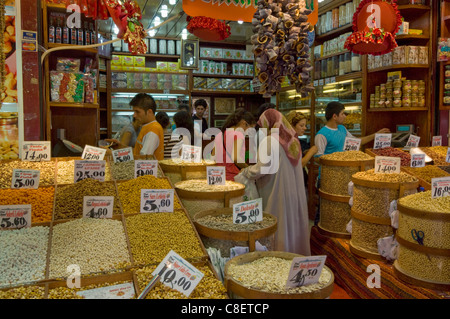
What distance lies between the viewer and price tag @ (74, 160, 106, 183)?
8.25 ft

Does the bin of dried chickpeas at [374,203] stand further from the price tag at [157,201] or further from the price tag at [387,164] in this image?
the price tag at [157,201]

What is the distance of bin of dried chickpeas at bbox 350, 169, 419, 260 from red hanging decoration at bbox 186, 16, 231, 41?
1.73 metres

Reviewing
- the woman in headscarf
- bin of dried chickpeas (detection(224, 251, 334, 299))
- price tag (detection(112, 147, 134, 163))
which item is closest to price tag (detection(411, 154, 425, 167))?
the woman in headscarf

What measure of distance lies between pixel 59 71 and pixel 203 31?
1.45 meters

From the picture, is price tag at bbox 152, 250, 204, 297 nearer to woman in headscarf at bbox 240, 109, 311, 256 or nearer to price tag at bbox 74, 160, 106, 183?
price tag at bbox 74, 160, 106, 183

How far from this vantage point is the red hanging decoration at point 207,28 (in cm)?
316

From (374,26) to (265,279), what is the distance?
92.0 inches

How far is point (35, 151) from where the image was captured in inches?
116

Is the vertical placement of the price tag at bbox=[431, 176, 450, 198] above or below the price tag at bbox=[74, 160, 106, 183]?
below

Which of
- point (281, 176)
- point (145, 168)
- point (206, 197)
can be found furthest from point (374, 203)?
point (145, 168)

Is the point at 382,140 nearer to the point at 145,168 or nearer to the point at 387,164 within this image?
the point at 387,164

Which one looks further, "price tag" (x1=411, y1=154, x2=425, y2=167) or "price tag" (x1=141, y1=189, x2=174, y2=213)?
"price tag" (x1=411, y1=154, x2=425, y2=167)

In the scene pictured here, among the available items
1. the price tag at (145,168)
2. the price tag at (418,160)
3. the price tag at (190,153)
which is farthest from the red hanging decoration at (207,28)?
the price tag at (418,160)

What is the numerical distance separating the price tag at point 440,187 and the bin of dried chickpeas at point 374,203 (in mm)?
353
